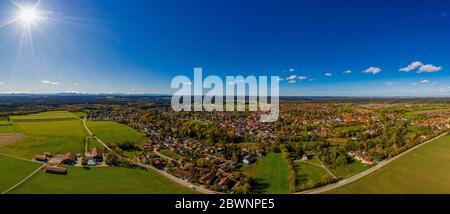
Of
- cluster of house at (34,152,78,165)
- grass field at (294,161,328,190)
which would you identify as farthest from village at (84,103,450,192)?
cluster of house at (34,152,78,165)

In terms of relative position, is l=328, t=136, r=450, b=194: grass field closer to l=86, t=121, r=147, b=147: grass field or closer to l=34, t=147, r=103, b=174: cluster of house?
l=34, t=147, r=103, b=174: cluster of house

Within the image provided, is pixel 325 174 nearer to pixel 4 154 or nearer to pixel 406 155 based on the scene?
pixel 406 155

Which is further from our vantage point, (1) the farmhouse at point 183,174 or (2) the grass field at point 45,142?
(2) the grass field at point 45,142

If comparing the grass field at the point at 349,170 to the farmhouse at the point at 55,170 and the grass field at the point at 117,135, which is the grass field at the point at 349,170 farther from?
the farmhouse at the point at 55,170

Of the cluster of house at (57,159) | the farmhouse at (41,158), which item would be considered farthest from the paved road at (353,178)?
the farmhouse at (41,158)

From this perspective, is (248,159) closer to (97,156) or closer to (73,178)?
(97,156)
